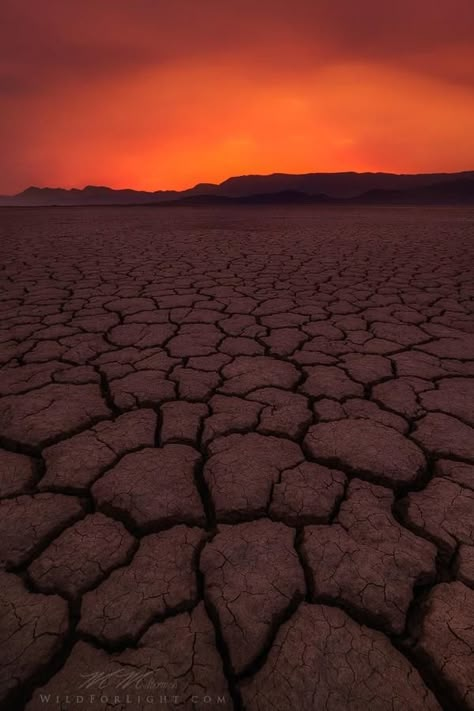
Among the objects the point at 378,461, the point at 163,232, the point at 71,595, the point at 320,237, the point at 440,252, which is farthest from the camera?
the point at 163,232

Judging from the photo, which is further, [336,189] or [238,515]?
[336,189]

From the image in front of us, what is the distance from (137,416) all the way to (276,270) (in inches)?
110

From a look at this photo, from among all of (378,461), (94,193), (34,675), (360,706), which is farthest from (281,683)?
(94,193)

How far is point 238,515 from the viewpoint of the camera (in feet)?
3.09

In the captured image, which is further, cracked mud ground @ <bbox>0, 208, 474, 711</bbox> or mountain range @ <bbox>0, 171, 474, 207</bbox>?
mountain range @ <bbox>0, 171, 474, 207</bbox>

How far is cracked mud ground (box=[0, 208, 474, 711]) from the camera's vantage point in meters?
0.64

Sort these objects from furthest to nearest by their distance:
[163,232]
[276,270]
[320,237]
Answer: [163,232] < [320,237] < [276,270]

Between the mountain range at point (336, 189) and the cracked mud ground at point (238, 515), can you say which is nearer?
the cracked mud ground at point (238, 515)

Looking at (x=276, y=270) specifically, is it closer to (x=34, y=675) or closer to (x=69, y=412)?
(x=69, y=412)

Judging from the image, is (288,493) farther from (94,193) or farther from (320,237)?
(94,193)

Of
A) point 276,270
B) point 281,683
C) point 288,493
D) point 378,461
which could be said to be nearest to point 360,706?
point 281,683

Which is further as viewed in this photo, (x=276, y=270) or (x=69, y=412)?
(x=276, y=270)

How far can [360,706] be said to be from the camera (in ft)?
1.94

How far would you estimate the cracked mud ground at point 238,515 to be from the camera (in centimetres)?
64
